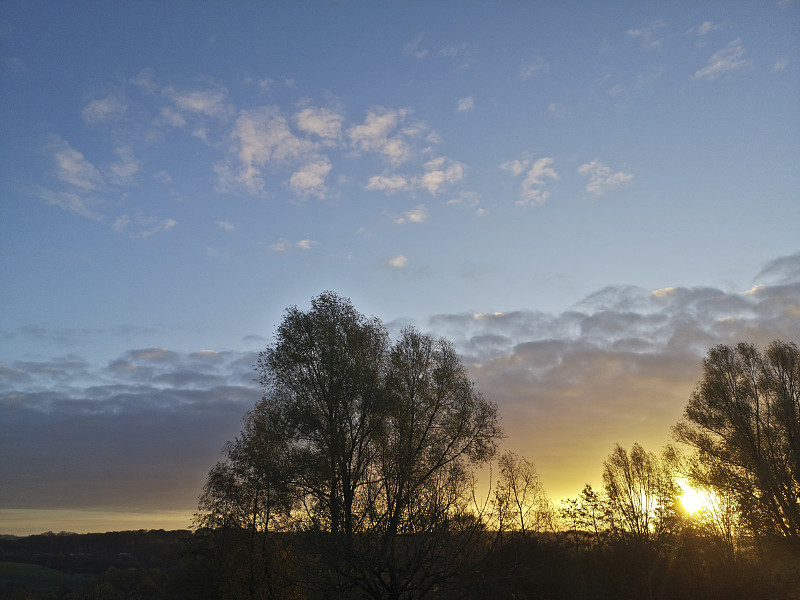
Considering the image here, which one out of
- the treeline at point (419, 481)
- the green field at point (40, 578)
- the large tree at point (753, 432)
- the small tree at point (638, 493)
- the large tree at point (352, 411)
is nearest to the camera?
the treeline at point (419, 481)

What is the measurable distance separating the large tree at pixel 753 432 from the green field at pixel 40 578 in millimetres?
82364

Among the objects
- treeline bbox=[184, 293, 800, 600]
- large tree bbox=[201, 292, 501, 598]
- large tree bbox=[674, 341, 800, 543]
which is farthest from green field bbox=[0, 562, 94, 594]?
large tree bbox=[674, 341, 800, 543]

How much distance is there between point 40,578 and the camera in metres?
77.6

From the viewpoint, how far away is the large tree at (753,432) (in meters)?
32.3

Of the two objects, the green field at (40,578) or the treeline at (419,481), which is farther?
the green field at (40,578)

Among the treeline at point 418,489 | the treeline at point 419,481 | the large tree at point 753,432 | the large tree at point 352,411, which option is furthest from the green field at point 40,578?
the large tree at point 753,432

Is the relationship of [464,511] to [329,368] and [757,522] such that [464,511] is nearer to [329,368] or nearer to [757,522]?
[329,368]

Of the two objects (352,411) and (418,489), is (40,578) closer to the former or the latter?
(352,411)

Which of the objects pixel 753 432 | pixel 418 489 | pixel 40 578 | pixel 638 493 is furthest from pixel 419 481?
pixel 40 578

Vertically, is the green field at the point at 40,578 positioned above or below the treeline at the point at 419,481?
below

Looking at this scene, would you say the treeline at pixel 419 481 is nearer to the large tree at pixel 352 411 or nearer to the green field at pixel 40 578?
the large tree at pixel 352 411

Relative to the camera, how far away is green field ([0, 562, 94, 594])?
7162 cm

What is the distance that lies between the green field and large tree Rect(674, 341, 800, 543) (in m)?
82.4

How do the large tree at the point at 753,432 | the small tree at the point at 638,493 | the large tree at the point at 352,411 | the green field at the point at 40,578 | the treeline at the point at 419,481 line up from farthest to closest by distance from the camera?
the green field at the point at 40,578 < the small tree at the point at 638,493 < the large tree at the point at 753,432 < the large tree at the point at 352,411 < the treeline at the point at 419,481
